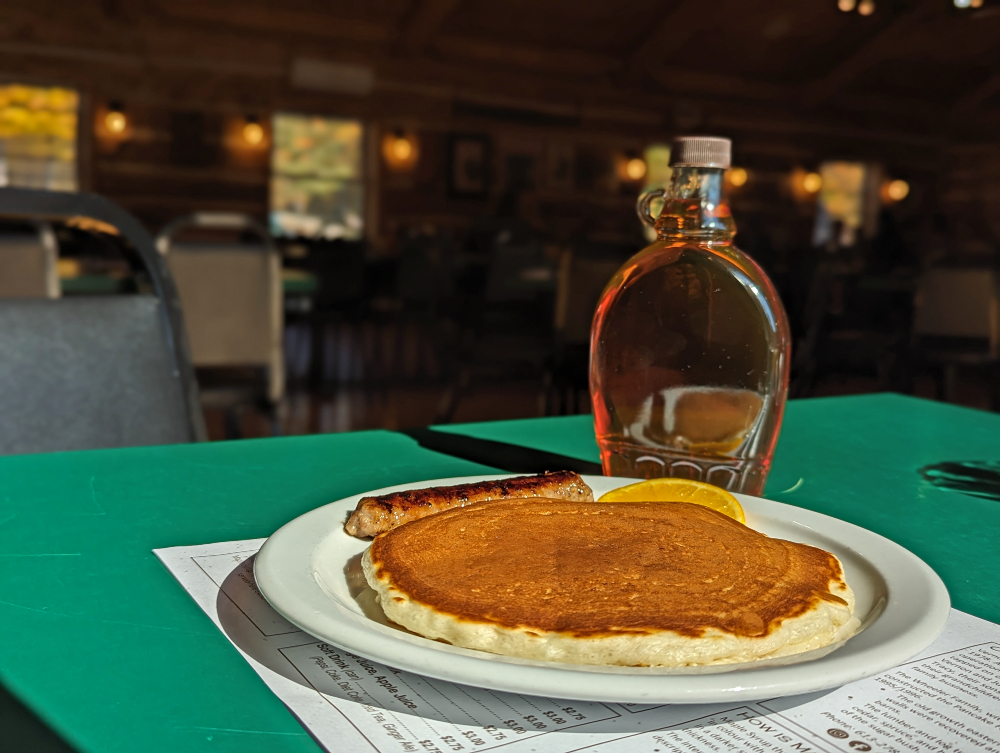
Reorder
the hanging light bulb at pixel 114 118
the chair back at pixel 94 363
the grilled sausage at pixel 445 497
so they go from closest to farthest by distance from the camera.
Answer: the grilled sausage at pixel 445 497 < the chair back at pixel 94 363 < the hanging light bulb at pixel 114 118

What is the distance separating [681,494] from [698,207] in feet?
0.78

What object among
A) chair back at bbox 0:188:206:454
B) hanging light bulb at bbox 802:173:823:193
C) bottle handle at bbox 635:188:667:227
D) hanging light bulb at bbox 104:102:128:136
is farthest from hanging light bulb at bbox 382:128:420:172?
bottle handle at bbox 635:188:667:227

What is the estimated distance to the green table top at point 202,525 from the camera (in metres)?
0.38

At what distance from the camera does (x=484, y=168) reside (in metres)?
10.1

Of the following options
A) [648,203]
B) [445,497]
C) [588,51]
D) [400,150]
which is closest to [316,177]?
[400,150]

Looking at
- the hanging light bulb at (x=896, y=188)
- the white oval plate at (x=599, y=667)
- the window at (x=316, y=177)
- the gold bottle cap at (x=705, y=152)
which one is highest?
the hanging light bulb at (x=896, y=188)

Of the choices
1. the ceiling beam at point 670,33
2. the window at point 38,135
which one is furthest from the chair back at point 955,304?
the window at point 38,135

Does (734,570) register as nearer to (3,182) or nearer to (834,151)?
(3,182)

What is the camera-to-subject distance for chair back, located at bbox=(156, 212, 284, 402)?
3051 mm

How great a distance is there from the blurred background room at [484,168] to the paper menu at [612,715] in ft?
8.80

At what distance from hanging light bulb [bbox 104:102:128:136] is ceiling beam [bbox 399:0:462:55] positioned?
2.78 metres

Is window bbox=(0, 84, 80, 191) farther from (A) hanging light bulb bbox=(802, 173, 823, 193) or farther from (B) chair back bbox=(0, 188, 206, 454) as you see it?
(A) hanging light bulb bbox=(802, 173, 823, 193)

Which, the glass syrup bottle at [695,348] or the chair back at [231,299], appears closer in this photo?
the glass syrup bottle at [695,348]

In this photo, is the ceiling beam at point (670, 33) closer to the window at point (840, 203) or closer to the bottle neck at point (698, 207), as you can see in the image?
the window at point (840, 203)
